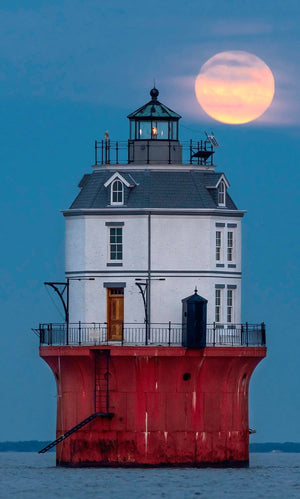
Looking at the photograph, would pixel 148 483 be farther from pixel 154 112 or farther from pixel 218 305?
pixel 154 112

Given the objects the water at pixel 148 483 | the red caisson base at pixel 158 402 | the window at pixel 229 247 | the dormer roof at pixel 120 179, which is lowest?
the water at pixel 148 483

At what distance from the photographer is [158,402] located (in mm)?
109688

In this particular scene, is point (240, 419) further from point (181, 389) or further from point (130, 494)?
point (130, 494)

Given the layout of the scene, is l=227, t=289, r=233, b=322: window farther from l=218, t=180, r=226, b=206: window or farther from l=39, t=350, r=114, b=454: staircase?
l=39, t=350, r=114, b=454: staircase

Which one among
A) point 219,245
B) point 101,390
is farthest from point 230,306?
point 101,390

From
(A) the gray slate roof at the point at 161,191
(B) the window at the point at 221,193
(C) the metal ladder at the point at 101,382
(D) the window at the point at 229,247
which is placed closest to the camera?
(C) the metal ladder at the point at 101,382

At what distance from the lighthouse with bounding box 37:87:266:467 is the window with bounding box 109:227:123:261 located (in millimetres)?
44

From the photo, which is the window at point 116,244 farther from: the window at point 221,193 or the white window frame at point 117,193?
the window at point 221,193

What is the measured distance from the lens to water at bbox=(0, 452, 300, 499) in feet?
336

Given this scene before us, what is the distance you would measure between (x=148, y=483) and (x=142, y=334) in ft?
24.9

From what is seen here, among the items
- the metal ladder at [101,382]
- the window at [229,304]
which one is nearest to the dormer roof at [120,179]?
the window at [229,304]

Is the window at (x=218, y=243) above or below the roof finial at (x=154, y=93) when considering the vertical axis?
below

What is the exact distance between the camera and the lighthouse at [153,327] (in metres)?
110

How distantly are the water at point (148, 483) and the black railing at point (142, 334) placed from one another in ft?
18.6
